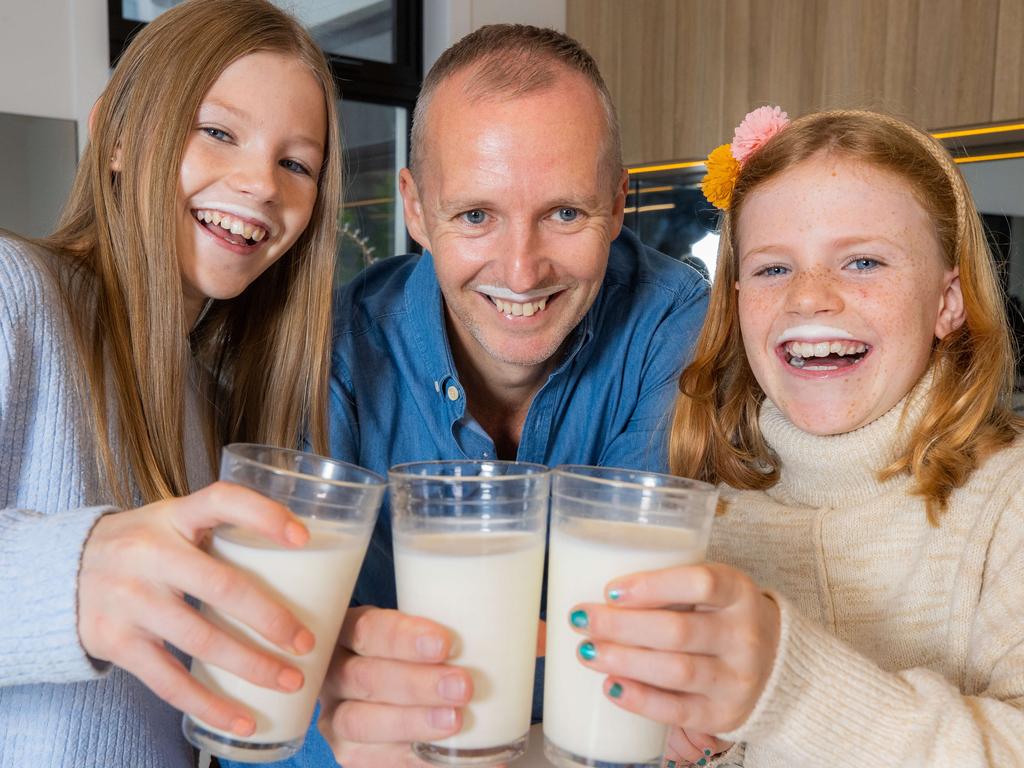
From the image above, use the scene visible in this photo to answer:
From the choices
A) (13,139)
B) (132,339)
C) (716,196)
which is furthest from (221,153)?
(13,139)

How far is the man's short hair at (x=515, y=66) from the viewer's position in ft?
5.48

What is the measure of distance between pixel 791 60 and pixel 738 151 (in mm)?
2253

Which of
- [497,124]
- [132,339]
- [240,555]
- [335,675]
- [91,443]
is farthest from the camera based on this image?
[497,124]

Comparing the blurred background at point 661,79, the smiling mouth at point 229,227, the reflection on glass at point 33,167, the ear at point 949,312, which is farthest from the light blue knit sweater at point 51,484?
the reflection on glass at point 33,167

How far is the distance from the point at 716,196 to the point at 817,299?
13.8 inches

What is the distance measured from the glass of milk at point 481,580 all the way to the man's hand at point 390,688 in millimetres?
17

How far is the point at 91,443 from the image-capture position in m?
1.28

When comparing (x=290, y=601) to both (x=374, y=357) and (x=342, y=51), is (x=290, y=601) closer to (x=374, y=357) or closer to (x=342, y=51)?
(x=374, y=357)

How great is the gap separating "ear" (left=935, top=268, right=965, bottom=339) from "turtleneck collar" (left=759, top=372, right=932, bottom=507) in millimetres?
82

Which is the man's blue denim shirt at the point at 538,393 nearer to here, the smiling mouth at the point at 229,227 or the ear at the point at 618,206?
the ear at the point at 618,206

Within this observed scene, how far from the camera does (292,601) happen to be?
0.80 m

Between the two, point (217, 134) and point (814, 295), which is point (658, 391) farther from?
point (217, 134)

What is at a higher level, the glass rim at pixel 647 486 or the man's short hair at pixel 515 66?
the man's short hair at pixel 515 66

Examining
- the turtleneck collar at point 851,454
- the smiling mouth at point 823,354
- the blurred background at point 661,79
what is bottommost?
the turtleneck collar at point 851,454
